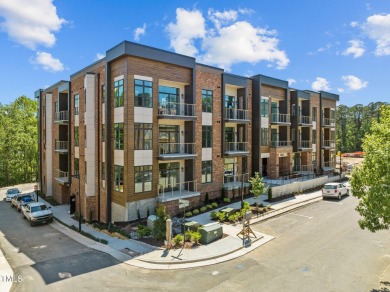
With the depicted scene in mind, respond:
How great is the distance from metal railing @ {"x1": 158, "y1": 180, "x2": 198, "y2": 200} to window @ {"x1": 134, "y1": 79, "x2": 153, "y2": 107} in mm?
6397

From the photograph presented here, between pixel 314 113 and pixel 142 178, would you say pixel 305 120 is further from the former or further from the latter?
pixel 142 178

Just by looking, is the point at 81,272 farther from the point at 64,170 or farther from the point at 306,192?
the point at 306,192

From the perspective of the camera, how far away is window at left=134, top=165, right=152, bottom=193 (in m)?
19.2

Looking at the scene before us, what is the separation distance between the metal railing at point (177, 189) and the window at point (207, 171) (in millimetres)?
1379

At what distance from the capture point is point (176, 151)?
72.1 feet

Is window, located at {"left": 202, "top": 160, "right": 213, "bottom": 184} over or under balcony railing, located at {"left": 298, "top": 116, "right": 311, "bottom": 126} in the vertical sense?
under

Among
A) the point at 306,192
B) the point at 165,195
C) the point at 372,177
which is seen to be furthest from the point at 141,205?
the point at 306,192

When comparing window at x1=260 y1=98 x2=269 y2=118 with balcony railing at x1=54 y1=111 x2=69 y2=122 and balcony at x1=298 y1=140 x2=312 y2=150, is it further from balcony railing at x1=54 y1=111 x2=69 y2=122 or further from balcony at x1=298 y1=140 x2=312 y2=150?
balcony railing at x1=54 y1=111 x2=69 y2=122

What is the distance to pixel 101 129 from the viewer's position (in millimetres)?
21484

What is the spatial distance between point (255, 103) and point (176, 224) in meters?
16.1

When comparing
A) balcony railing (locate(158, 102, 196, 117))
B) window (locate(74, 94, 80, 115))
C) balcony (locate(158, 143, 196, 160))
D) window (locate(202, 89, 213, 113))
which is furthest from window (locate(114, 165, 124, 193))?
window (locate(74, 94, 80, 115))

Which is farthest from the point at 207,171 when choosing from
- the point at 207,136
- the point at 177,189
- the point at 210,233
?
the point at 210,233

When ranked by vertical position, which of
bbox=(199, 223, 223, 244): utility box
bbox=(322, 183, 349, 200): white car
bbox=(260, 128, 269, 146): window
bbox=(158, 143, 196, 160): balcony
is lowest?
bbox=(199, 223, 223, 244): utility box

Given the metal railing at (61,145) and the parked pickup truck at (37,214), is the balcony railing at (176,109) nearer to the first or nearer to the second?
the parked pickup truck at (37,214)
